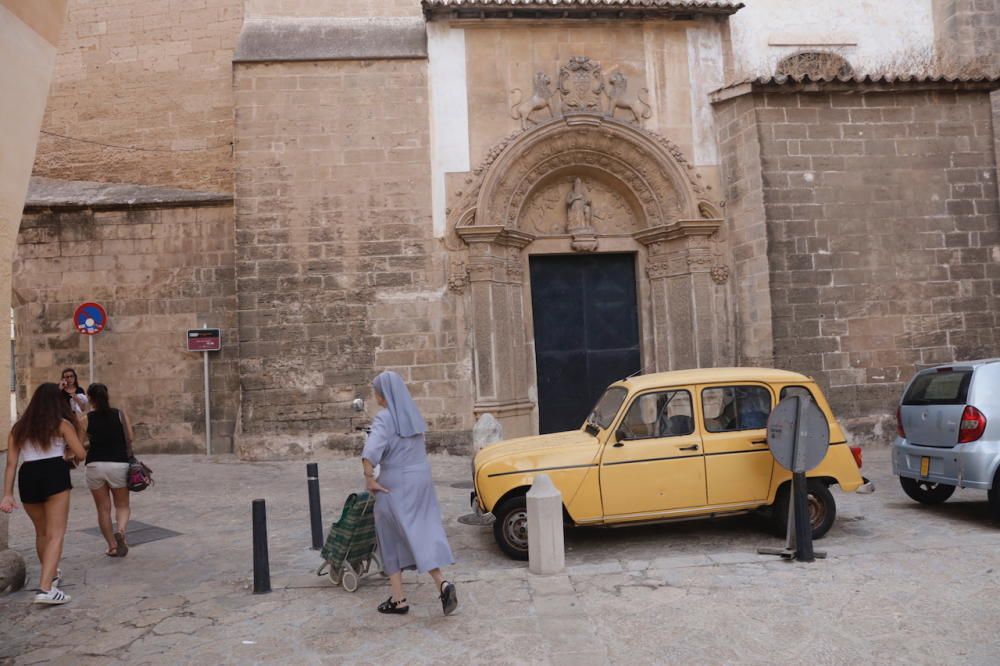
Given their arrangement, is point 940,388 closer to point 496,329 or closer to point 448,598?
point 448,598

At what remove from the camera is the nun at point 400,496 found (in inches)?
182

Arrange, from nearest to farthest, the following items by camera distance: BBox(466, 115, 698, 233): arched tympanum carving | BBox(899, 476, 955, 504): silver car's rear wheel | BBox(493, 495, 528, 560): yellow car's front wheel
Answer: BBox(493, 495, 528, 560): yellow car's front wheel → BBox(899, 476, 955, 504): silver car's rear wheel → BBox(466, 115, 698, 233): arched tympanum carving

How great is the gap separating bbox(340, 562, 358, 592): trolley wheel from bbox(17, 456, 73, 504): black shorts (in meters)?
2.19

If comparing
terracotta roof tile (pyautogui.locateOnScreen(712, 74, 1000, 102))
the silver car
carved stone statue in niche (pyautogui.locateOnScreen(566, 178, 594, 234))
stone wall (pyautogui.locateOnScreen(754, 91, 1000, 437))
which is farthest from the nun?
terracotta roof tile (pyautogui.locateOnScreen(712, 74, 1000, 102))

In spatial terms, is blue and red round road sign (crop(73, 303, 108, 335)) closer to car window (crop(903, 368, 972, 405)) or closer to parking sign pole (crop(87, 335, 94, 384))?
parking sign pole (crop(87, 335, 94, 384))

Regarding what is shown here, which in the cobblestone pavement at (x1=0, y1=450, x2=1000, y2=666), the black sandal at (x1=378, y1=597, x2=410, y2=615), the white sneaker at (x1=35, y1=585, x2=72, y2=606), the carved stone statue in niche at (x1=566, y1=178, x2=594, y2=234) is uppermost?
the carved stone statue in niche at (x1=566, y1=178, x2=594, y2=234)

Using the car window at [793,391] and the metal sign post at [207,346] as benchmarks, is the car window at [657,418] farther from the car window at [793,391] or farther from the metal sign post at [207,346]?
the metal sign post at [207,346]

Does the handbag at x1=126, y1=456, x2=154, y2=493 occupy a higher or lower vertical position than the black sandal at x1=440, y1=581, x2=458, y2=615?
higher

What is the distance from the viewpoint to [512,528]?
582 centimetres

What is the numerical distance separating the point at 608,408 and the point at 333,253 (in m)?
6.42

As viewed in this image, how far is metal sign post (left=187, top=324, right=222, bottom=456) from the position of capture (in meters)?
12.0

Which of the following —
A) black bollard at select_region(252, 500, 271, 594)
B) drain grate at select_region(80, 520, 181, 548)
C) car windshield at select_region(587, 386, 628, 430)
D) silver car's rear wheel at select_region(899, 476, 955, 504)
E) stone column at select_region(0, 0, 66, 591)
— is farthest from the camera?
silver car's rear wheel at select_region(899, 476, 955, 504)

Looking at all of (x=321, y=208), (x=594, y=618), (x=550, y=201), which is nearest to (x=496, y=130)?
(x=550, y=201)

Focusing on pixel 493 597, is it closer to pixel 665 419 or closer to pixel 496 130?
pixel 665 419
